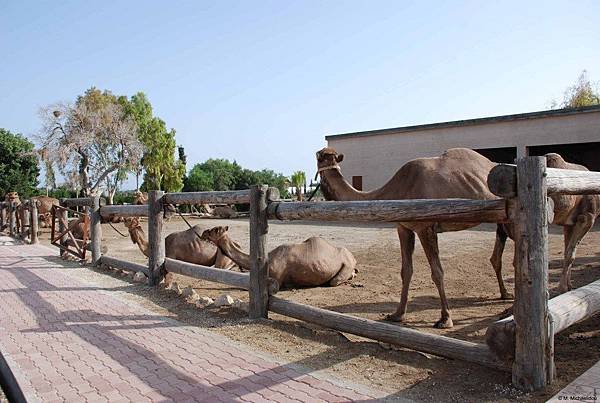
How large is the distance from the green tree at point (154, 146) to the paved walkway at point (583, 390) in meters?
38.3

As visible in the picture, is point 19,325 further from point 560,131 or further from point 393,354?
point 560,131

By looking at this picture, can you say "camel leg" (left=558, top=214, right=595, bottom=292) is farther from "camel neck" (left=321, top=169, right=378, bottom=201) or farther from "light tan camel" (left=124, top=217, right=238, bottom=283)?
"light tan camel" (left=124, top=217, right=238, bottom=283)

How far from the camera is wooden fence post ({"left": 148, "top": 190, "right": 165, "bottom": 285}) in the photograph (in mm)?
7949

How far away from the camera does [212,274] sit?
6727 millimetres

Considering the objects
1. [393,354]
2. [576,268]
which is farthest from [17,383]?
[576,268]

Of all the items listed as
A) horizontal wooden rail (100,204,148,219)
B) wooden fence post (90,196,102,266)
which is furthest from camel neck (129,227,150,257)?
wooden fence post (90,196,102,266)

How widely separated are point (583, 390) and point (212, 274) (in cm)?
475

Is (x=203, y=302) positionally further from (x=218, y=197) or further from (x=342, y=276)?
(x=342, y=276)

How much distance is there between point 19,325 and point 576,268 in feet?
28.6

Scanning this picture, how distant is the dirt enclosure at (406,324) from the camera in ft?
11.9

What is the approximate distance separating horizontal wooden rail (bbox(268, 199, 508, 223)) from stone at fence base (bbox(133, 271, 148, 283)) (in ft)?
13.0

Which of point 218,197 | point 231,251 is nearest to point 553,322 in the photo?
point 218,197

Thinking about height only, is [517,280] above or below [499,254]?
above

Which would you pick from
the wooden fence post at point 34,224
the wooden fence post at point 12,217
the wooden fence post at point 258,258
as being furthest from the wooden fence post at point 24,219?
the wooden fence post at point 258,258
